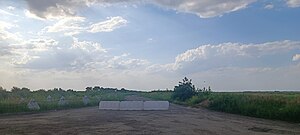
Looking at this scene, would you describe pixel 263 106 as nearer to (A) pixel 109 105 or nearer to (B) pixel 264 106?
(B) pixel 264 106

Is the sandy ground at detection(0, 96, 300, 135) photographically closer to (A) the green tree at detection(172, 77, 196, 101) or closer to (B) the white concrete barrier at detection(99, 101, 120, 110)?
(B) the white concrete barrier at detection(99, 101, 120, 110)

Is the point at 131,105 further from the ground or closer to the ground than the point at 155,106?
further from the ground

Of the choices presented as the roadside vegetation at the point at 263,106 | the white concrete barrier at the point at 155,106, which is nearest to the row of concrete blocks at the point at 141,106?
the white concrete barrier at the point at 155,106

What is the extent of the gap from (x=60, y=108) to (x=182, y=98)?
28.4 m

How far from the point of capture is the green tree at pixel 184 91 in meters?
64.4

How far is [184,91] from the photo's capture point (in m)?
65.5

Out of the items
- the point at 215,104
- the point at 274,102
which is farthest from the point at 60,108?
the point at 274,102

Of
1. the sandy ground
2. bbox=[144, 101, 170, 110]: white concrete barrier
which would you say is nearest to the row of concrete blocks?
bbox=[144, 101, 170, 110]: white concrete barrier

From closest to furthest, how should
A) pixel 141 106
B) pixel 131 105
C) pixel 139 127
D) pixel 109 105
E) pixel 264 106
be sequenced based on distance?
1. pixel 139 127
2. pixel 264 106
3. pixel 131 105
4. pixel 141 106
5. pixel 109 105

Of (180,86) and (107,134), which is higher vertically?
(180,86)

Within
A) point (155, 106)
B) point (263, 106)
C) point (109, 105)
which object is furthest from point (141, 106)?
point (263, 106)

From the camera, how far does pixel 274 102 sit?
3541 cm

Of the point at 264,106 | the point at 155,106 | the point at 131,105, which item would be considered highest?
the point at 131,105

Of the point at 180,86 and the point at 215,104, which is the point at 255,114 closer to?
the point at 215,104
